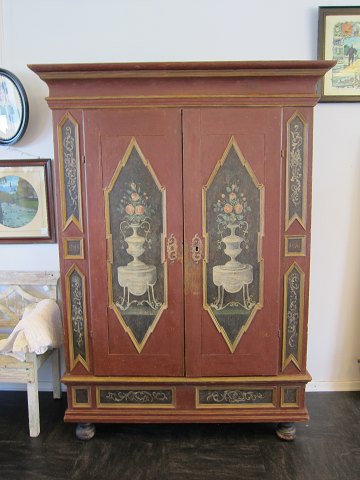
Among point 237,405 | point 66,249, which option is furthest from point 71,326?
point 237,405

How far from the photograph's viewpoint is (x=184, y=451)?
2143 mm

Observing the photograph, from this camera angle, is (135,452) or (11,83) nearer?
(135,452)

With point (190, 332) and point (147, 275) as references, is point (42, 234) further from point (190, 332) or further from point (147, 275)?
point (190, 332)

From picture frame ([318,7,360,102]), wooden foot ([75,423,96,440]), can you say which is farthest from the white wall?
wooden foot ([75,423,96,440])

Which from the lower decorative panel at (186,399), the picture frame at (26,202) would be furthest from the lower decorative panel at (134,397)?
the picture frame at (26,202)

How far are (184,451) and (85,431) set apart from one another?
0.61 m

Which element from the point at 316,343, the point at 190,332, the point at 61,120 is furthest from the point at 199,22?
the point at 316,343

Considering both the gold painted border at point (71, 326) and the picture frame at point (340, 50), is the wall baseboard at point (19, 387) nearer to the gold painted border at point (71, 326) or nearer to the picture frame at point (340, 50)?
the gold painted border at point (71, 326)

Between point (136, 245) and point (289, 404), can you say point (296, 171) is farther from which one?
point (289, 404)

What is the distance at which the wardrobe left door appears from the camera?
79.2 inches

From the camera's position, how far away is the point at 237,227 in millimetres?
2076

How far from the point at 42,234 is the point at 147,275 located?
984 mm

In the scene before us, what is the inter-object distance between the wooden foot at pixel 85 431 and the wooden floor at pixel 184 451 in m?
0.03

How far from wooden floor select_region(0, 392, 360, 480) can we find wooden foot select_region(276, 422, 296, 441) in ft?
0.11
